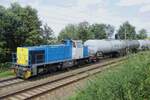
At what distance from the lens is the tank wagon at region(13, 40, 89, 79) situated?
1891 centimetres

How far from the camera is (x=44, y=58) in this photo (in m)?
20.4

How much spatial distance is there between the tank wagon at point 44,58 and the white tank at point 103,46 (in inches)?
215

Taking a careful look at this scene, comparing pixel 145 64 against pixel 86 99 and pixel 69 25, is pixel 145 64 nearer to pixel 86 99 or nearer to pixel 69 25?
pixel 86 99

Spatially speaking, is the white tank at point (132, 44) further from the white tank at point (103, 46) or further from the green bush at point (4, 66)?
the green bush at point (4, 66)

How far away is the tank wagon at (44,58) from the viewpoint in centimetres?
1891

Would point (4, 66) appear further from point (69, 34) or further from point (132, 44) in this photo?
point (69, 34)

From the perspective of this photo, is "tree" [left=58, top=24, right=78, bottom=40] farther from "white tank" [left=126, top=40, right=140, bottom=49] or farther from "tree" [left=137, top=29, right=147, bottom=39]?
"tree" [left=137, top=29, right=147, bottom=39]

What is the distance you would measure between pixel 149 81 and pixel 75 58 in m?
17.4

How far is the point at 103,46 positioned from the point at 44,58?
13.5m


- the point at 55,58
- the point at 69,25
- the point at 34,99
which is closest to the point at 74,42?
the point at 55,58

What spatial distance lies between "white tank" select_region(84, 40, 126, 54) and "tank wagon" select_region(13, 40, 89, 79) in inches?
215

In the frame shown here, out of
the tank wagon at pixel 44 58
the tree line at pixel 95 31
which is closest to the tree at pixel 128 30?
the tree line at pixel 95 31

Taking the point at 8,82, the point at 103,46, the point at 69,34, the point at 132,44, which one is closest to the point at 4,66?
the point at 8,82

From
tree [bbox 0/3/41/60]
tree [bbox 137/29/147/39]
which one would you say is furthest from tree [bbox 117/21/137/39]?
tree [bbox 0/3/41/60]
